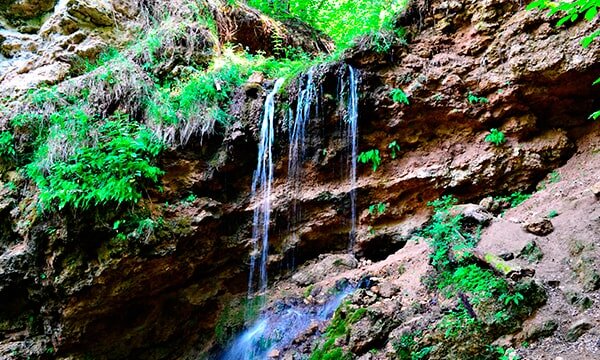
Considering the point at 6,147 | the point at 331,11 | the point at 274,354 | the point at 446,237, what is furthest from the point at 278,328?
the point at 331,11

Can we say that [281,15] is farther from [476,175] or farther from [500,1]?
[476,175]

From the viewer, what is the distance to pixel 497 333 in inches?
127

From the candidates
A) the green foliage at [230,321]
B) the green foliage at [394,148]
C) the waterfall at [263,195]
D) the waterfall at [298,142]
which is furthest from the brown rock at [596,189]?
the green foliage at [230,321]

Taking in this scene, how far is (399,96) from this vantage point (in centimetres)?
573

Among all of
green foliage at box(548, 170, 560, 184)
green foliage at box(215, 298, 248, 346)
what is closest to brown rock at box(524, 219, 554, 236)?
green foliage at box(548, 170, 560, 184)

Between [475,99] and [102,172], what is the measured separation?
5.30 meters

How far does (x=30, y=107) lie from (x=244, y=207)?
405 cm

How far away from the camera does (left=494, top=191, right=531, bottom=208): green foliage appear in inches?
202

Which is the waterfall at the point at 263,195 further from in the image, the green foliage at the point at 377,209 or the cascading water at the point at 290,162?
the green foliage at the point at 377,209

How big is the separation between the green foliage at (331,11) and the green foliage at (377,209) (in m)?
5.02

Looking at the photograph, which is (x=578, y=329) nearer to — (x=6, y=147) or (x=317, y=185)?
(x=317, y=185)

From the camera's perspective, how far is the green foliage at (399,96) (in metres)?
5.71

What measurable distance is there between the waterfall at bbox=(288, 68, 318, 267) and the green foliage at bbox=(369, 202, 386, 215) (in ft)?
3.64

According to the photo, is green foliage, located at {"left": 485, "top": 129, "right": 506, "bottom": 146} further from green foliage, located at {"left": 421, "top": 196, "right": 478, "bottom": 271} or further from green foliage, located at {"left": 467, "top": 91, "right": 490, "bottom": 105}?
green foliage, located at {"left": 421, "top": 196, "right": 478, "bottom": 271}
